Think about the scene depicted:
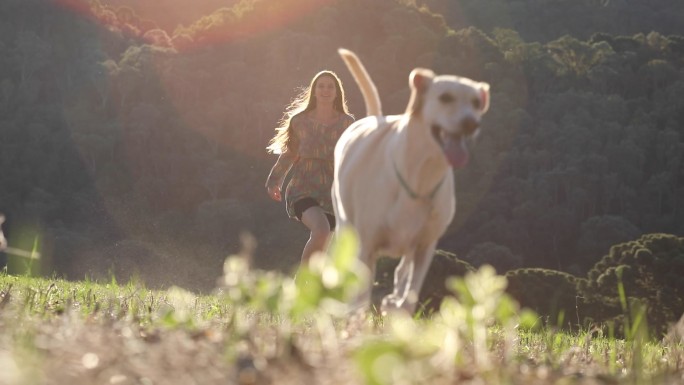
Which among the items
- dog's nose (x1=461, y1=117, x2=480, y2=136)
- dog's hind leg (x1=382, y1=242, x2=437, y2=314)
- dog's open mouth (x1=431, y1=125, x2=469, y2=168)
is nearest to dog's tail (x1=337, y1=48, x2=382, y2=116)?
dog's hind leg (x1=382, y1=242, x2=437, y2=314)

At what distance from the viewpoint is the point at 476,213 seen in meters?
46.2

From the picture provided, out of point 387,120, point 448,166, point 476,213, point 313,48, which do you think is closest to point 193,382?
point 448,166

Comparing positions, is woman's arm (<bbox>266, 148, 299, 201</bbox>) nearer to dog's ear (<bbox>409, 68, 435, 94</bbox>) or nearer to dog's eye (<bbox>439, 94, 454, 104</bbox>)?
dog's ear (<bbox>409, 68, 435, 94</bbox>)

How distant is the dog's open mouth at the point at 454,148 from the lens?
4.50 meters

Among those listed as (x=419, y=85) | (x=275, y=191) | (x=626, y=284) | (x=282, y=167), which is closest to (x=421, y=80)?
(x=419, y=85)

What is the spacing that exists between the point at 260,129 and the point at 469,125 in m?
46.9

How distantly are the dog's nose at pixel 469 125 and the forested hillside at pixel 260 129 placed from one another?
32.9 m

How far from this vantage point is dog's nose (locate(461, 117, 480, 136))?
443 centimetres

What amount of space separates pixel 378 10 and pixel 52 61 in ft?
63.3

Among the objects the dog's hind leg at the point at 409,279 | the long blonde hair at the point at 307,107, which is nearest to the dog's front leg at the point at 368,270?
the dog's hind leg at the point at 409,279

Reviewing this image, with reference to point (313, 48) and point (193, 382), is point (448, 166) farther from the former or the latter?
point (313, 48)

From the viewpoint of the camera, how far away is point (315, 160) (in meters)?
8.72

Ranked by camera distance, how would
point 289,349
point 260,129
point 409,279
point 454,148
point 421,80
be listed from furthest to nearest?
point 260,129, point 409,279, point 421,80, point 454,148, point 289,349

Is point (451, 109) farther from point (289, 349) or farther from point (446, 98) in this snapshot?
point (289, 349)
